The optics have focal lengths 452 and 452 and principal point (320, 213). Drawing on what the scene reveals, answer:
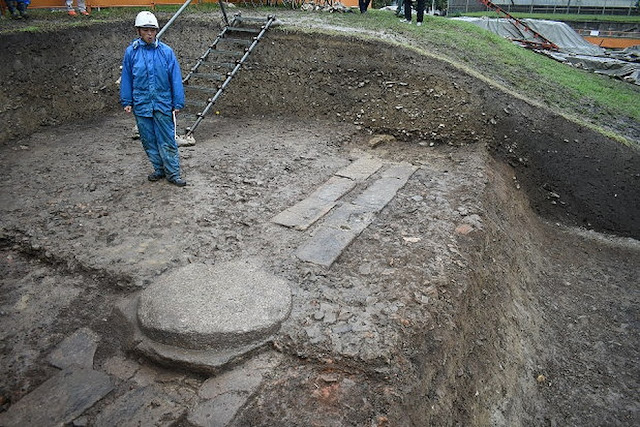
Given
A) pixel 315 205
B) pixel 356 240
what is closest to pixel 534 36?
pixel 315 205

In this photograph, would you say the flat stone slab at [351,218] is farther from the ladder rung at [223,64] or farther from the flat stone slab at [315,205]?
the ladder rung at [223,64]

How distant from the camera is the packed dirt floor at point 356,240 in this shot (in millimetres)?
3145

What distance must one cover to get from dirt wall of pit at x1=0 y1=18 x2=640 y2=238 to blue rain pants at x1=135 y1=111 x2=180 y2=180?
9.23 ft

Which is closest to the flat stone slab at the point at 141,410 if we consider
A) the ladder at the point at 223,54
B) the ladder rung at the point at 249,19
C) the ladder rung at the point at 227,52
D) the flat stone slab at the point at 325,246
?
the flat stone slab at the point at 325,246

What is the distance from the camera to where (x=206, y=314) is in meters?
3.23

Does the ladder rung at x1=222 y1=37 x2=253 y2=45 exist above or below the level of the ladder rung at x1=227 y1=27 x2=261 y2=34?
below

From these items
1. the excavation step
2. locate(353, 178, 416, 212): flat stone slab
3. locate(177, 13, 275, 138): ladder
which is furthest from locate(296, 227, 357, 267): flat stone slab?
locate(177, 13, 275, 138): ladder

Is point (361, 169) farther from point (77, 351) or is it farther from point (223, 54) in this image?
point (77, 351)

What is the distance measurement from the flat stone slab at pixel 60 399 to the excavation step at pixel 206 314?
0.35m

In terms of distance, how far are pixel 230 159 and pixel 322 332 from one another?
3.45 metres

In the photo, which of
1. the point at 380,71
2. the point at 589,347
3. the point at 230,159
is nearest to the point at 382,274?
the point at 589,347

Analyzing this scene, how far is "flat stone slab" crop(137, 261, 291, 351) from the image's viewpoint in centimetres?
310

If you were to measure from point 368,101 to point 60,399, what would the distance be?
239 inches

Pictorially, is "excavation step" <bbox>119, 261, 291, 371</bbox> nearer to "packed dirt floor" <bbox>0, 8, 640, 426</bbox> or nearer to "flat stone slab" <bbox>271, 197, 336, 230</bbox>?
"packed dirt floor" <bbox>0, 8, 640, 426</bbox>
